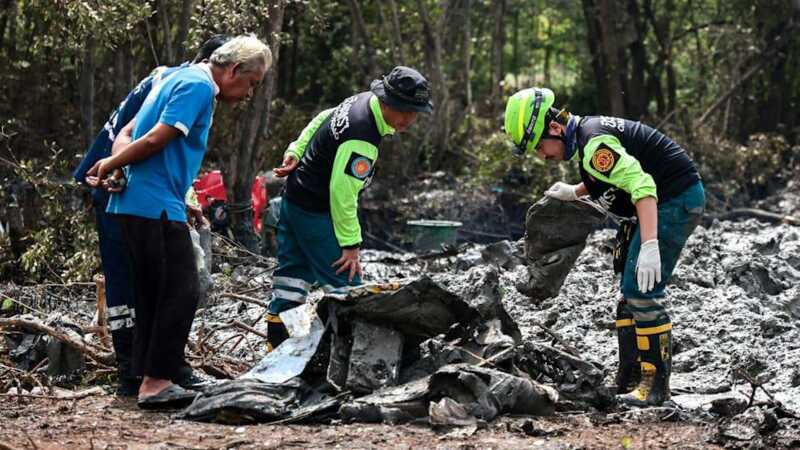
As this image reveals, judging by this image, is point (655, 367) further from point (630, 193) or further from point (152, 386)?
point (152, 386)

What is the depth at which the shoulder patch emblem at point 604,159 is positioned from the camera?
207 inches

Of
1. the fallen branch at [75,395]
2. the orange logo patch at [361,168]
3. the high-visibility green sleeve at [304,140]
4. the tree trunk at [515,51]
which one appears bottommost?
the fallen branch at [75,395]

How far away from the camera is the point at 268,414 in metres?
4.88

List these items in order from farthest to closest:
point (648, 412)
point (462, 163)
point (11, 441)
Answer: point (462, 163)
point (648, 412)
point (11, 441)

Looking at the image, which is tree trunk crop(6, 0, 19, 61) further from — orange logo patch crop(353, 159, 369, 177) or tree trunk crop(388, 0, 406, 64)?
orange logo patch crop(353, 159, 369, 177)

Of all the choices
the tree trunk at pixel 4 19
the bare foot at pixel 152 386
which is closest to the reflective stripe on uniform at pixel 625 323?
the bare foot at pixel 152 386

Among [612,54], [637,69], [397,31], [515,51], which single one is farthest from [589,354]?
[515,51]

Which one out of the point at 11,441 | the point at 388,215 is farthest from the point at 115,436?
the point at 388,215

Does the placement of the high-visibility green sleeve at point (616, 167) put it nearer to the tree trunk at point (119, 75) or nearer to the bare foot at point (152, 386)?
the bare foot at point (152, 386)

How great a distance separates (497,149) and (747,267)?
5.94 m

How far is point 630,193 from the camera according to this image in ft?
17.3

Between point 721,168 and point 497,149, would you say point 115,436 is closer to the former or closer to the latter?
point 497,149

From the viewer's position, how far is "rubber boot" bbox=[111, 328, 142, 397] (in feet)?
18.1

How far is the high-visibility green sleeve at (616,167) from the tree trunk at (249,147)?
16.3ft
